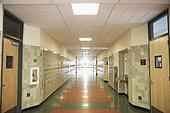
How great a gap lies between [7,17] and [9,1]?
108 centimetres

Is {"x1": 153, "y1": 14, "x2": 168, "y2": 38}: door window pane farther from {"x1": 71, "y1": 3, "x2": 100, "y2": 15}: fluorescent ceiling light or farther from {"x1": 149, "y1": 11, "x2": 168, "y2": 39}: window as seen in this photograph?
{"x1": 71, "y1": 3, "x2": 100, "y2": 15}: fluorescent ceiling light

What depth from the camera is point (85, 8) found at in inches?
187

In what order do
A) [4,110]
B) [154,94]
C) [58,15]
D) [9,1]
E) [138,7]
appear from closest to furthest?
[9,1] → [138,7] → [4,110] → [58,15] → [154,94]

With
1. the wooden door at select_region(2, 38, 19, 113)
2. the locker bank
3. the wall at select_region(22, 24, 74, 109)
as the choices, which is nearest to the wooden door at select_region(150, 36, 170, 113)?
the locker bank

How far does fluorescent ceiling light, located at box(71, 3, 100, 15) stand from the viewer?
4.46 m

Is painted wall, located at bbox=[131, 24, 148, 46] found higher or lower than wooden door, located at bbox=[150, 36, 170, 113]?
higher

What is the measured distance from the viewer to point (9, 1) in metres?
Answer: 4.16

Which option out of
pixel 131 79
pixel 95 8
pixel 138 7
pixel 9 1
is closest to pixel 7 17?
pixel 9 1

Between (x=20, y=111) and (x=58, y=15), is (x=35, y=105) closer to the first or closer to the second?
(x=20, y=111)

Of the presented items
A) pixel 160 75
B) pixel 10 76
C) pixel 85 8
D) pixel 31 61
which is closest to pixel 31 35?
pixel 31 61

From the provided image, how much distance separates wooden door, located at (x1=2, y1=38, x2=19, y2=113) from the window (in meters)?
4.35

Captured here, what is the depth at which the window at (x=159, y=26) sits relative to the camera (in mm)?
5055

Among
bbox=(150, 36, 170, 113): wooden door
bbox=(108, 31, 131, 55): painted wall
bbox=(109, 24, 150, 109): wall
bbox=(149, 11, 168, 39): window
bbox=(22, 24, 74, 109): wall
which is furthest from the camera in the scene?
bbox=(108, 31, 131, 55): painted wall

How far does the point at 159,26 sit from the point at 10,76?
4.65m
